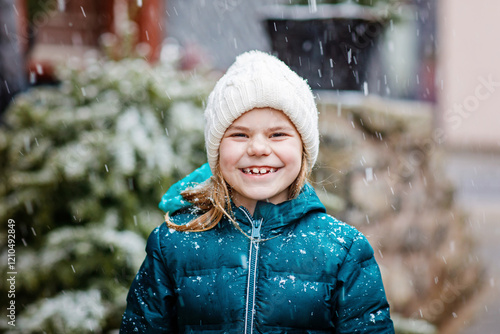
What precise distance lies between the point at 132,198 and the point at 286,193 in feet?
6.21

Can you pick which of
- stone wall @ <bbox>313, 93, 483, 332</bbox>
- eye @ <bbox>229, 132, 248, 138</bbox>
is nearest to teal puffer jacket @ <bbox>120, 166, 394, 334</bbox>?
eye @ <bbox>229, 132, 248, 138</bbox>

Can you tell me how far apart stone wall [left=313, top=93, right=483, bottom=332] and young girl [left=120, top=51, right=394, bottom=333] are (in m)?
→ 2.27

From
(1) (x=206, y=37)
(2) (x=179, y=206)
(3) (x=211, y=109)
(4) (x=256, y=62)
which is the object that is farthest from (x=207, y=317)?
(1) (x=206, y=37)

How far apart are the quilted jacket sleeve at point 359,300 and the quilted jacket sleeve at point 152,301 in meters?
0.58

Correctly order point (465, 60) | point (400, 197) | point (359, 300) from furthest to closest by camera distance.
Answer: point (465, 60) → point (400, 197) → point (359, 300)

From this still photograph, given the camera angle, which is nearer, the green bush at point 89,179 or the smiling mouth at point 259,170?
the smiling mouth at point 259,170

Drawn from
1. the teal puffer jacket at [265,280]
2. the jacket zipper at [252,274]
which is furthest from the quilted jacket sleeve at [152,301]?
the jacket zipper at [252,274]

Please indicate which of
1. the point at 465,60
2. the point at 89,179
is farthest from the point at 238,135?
the point at 465,60

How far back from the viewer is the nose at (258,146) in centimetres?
172

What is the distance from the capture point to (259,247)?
1.74 meters

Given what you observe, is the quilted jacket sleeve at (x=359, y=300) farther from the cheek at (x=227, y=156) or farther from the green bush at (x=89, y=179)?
the green bush at (x=89, y=179)

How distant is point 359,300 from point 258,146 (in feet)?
1.95

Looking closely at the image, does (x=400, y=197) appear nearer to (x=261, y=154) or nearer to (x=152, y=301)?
(x=261, y=154)

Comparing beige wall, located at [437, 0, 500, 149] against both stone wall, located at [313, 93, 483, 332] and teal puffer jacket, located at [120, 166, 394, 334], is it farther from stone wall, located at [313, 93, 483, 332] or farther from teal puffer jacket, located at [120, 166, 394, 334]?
teal puffer jacket, located at [120, 166, 394, 334]
